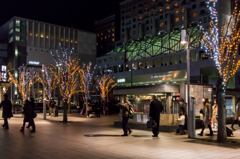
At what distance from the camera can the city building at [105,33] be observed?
5177 inches

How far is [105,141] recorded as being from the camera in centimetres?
1055

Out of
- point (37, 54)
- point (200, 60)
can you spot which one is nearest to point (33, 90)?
point (37, 54)

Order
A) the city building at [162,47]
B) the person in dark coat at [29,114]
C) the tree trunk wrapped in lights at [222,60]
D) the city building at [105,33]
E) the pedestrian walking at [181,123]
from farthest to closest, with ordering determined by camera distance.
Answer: the city building at [105,33] → the city building at [162,47] → the person in dark coat at [29,114] → the pedestrian walking at [181,123] → the tree trunk wrapped in lights at [222,60]

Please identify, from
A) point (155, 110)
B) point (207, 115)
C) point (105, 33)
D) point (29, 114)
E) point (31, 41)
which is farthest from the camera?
point (105, 33)

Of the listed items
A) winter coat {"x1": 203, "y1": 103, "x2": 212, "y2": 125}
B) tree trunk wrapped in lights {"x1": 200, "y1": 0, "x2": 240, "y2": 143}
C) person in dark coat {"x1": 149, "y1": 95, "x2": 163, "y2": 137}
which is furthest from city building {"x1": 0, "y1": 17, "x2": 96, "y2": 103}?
tree trunk wrapped in lights {"x1": 200, "y1": 0, "x2": 240, "y2": 143}

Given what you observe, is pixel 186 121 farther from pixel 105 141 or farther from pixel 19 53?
pixel 19 53

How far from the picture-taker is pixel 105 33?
13575cm

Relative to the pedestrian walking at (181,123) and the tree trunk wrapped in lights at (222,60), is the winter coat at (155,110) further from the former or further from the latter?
the tree trunk wrapped in lights at (222,60)

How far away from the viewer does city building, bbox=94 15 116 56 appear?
13150cm

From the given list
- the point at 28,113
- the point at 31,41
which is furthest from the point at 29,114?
the point at 31,41

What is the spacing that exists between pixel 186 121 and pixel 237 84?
38.5 m

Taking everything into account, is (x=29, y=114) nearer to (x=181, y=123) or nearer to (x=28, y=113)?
(x=28, y=113)

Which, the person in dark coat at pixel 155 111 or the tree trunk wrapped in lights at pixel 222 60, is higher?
the tree trunk wrapped in lights at pixel 222 60

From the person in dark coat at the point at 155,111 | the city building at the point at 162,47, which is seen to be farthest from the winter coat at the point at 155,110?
the city building at the point at 162,47
